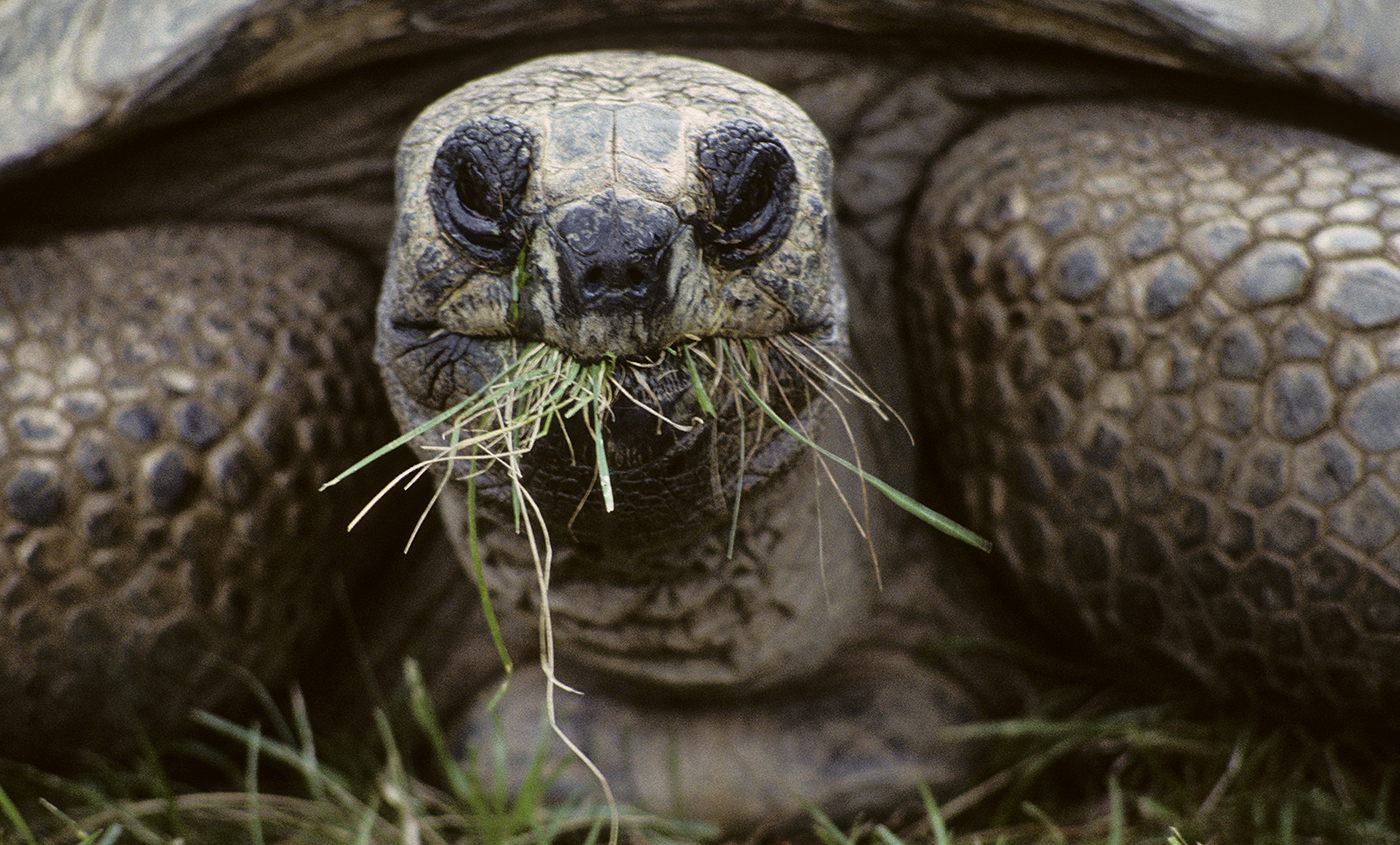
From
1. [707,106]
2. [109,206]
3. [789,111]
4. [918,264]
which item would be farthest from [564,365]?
[109,206]

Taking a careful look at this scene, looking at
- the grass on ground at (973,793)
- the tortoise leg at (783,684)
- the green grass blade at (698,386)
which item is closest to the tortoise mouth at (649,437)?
the green grass blade at (698,386)

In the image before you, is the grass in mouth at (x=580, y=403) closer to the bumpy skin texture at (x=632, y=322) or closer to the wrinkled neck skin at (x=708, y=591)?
the bumpy skin texture at (x=632, y=322)

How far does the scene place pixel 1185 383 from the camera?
1353 mm

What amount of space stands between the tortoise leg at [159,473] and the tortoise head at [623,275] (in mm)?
412

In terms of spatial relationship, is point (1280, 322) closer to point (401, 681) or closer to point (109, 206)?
point (401, 681)

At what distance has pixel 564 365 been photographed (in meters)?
0.97

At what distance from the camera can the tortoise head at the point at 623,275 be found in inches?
37.1

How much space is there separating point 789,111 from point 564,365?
1.35 feet

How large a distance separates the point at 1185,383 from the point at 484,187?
87 cm

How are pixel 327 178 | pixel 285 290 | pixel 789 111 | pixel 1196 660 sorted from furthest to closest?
pixel 327 178 < pixel 285 290 < pixel 1196 660 < pixel 789 111

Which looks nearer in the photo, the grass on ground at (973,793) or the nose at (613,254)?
the nose at (613,254)

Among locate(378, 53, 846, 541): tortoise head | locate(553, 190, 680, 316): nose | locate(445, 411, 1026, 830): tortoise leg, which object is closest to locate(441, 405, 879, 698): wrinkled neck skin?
locate(445, 411, 1026, 830): tortoise leg

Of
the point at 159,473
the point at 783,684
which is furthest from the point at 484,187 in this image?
the point at 783,684

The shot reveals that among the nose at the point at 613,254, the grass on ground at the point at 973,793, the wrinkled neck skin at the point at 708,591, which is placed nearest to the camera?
the nose at the point at 613,254
